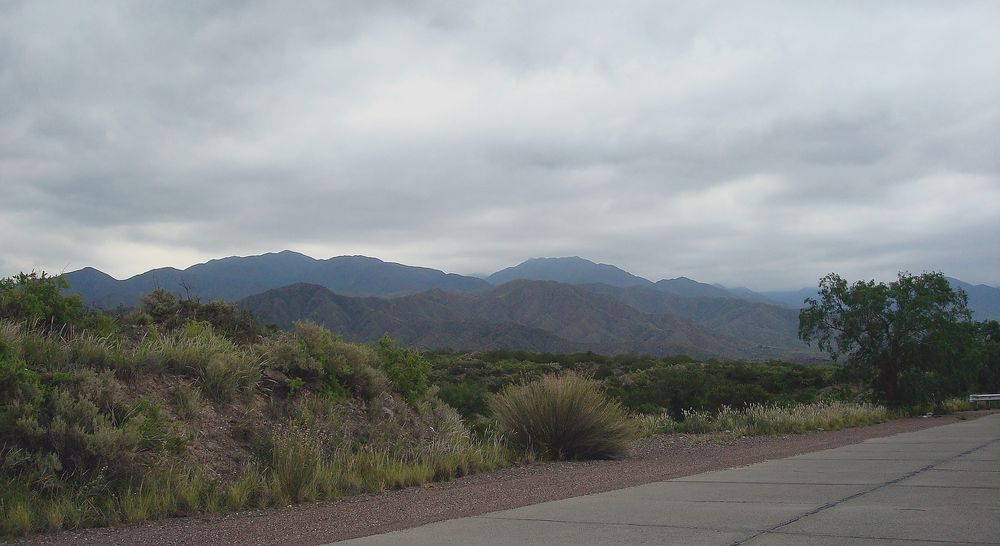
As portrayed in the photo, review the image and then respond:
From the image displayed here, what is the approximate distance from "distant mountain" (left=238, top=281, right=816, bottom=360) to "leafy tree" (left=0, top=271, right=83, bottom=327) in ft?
235

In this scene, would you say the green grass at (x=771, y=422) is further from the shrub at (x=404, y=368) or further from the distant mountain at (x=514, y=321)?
the distant mountain at (x=514, y=321)

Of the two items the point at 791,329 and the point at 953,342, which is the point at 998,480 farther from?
the point at 791,329

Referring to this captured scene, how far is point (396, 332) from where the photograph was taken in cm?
10562

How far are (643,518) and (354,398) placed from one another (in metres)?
8.60

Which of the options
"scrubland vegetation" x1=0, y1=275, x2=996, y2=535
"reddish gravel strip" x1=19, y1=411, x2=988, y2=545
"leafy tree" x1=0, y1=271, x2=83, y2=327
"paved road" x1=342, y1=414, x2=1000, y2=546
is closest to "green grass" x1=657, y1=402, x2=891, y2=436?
"reddish gravel strip" x1=19, y1=411, x2=988, y2=545

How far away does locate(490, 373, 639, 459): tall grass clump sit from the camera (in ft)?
54.3

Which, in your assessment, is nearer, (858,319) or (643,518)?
(643,518)

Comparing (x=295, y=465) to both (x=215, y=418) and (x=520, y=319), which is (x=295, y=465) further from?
(x=520, y=319)

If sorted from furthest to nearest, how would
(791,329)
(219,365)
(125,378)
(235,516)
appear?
(791,329)
(219,365)
(125,378)
(235,516)

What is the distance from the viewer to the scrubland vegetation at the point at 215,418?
33.1 ft

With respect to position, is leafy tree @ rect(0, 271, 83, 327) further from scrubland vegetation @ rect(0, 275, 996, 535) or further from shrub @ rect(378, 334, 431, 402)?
shrub @ rect(378, 334, 431, 402)

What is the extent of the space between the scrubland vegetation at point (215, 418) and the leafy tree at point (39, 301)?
3 centimetres

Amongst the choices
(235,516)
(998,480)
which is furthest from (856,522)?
(235,516)

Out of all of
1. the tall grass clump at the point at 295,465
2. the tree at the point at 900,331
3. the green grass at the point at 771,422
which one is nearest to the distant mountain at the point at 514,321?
the tree at the point at 900,331
